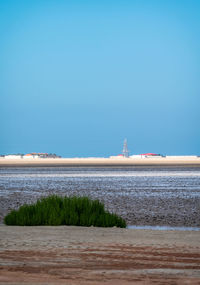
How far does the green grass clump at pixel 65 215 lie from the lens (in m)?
14.7

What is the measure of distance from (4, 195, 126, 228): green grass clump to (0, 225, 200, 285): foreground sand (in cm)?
173

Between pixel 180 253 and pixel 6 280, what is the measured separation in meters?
3.58

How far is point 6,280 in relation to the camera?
7277 millimetres

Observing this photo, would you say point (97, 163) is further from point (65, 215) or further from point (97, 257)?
point (97, 257)

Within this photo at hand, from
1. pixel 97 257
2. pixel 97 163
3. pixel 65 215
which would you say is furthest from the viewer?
pixel 97 163

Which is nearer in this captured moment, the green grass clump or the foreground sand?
the foreground sand

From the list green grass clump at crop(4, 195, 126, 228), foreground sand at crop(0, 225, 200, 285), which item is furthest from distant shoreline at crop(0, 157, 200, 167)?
foreground sand at crop(0, 225, 200, 285)

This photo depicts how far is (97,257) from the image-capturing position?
360 inches

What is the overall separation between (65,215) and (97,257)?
583cm

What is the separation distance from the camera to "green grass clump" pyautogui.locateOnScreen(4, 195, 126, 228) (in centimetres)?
1466

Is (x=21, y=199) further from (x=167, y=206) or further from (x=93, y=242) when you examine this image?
(x=93, y=242)

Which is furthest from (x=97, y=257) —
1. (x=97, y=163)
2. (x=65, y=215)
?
(x=97, y=163)

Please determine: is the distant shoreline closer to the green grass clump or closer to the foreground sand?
the green grass clump

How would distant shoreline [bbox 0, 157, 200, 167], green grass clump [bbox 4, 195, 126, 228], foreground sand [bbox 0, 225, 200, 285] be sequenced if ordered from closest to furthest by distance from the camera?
foreground sand [bbox 0, 225, 200, 285], green grass clump [bbox 4, 195, 126, 228], distant shoreline [bbox 0, 157, 200, 167]
